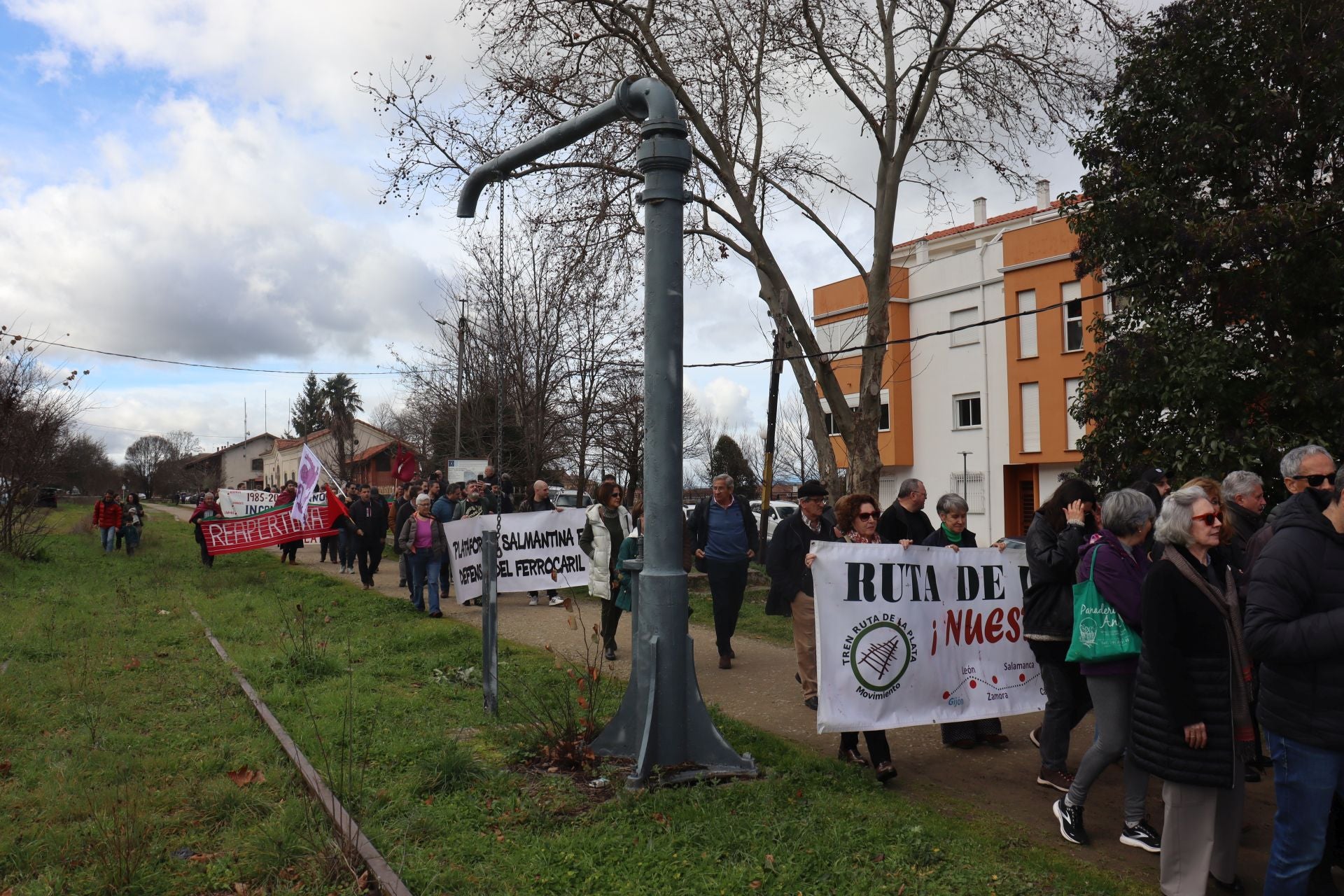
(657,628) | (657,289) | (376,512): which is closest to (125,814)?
(657,628)

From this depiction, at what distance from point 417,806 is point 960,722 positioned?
3490 millimetres

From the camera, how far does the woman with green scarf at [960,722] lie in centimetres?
666

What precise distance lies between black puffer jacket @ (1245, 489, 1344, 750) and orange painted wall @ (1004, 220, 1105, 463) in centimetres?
3067

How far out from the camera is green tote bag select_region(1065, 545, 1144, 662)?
4.80m

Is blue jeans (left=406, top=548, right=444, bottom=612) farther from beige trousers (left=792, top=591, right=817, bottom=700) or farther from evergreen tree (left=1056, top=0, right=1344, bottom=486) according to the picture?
evergreen tree (left=1056, top=0, right=1344, bottom=486)

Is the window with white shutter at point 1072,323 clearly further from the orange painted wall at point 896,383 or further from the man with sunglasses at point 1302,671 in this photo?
the man with sunglasses at point 1302,671

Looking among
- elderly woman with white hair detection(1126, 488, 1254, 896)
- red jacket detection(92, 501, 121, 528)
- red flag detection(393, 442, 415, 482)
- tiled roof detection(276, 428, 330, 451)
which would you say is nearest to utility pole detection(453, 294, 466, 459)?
red flag detection(393, 442, 415, 482)

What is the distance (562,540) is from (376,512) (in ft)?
25.9

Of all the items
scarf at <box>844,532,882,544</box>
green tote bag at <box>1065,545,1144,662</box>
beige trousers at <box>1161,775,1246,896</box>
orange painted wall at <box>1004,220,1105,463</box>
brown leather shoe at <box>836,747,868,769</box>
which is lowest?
brown leather shoe at <box>836,747,868,769</box>

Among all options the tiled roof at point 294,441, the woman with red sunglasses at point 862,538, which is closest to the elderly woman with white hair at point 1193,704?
the woman with red sunglasses at point 862,538

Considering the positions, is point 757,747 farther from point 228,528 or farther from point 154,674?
point 228,528

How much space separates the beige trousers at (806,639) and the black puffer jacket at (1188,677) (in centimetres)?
355

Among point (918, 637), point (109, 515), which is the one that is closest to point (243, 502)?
point (109, 515)

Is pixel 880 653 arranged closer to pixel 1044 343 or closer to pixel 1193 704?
pixel 1193 704
